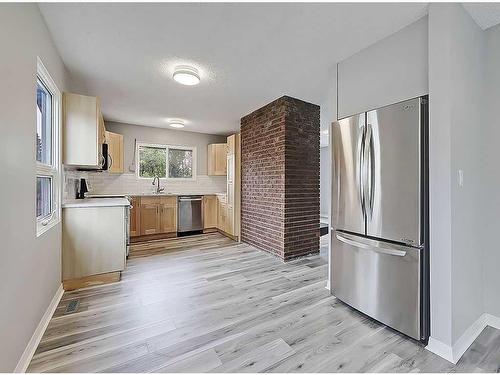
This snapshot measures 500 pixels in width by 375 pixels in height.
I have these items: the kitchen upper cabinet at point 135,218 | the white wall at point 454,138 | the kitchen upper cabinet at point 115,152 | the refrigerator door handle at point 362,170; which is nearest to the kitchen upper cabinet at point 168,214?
the kitchen upper cabinet at point 135,218

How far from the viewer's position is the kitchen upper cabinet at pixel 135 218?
4723 millimetres

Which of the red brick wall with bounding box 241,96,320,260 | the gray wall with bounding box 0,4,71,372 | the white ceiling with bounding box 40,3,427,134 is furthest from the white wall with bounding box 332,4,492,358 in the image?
the gray wall with bounding box 0,4,71,372

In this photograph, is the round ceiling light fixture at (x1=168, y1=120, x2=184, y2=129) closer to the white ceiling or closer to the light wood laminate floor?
the white ceiling

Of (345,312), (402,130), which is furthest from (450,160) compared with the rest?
(345,312)

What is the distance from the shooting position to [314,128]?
3875mm

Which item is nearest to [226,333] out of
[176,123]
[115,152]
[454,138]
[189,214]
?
[454,138]

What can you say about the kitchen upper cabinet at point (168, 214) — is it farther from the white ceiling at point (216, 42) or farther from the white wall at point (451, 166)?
the white wall at point (451, 166)

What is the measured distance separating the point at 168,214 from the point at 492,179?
487 cm

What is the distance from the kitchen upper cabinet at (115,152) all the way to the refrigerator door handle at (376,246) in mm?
4310

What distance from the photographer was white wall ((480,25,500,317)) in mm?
1938

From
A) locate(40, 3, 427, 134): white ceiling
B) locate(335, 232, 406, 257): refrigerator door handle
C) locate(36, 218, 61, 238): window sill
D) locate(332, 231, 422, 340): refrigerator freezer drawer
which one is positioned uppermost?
locate(40, 3, 427, 134): white ceiling

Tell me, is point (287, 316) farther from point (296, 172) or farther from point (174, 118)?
point (174, 118)

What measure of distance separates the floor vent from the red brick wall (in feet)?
8.19

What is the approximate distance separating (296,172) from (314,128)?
0.82 meters
